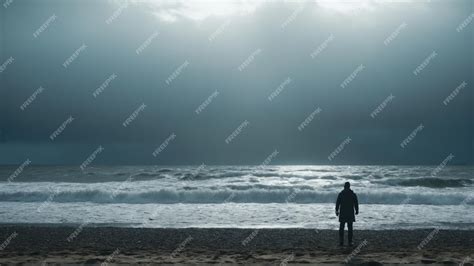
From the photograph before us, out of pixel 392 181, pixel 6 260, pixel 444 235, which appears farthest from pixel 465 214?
pixel 392 181

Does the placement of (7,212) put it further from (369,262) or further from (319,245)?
(369,262)

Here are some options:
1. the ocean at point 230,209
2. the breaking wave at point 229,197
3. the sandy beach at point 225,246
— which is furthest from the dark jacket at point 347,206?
the breaking wave at point 229,197

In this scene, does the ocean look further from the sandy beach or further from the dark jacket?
the dark jacket

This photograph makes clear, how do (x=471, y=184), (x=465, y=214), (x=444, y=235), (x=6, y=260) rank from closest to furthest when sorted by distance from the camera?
1. (x=6, y=260)
2. (x=444, y=235)
3. (x=465, y=214)
4. (x=471, y=184)

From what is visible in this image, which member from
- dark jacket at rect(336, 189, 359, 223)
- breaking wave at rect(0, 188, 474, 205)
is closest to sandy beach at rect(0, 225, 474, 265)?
dark jacket at rect(336, 189, 359, 223)

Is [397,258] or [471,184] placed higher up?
[471,184]

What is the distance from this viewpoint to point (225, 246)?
1330 cm

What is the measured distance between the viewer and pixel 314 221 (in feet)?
61.4

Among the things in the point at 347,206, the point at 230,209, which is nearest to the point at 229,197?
the point at 230,209

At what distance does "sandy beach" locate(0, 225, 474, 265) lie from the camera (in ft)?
33.9

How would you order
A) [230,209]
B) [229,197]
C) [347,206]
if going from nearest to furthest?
[347,206], [230,209], [229,197]

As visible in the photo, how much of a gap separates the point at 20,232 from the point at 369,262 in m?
13.0

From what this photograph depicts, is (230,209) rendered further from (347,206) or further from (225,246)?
(347,206)

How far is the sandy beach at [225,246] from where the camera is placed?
10.3 metres
